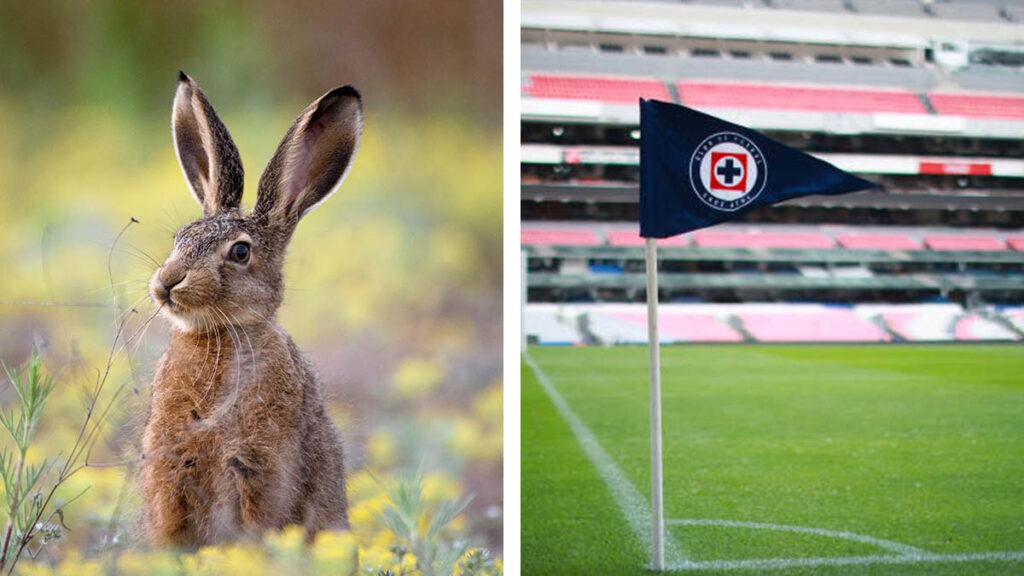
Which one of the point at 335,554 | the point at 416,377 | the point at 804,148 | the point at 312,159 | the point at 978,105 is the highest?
the point at 978,105

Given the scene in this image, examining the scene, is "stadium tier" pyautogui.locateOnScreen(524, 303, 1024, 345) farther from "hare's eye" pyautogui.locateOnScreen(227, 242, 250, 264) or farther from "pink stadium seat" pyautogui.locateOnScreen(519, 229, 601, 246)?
"hare's eye" pyautogui.locateOnScreen(227, 242, 250, 264)

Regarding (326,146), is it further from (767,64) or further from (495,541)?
(767,64)

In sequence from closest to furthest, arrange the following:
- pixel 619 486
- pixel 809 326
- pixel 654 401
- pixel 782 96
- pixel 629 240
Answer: pixel 654 401 < pixel 619 486 < pixel 809 326 < pixel 629 240 < pixel 782 96

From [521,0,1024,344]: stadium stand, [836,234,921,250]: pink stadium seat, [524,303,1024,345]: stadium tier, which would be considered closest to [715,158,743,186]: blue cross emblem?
[524,303,1024,345]: stadium tier

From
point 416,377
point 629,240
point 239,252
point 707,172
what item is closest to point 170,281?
point 239,252

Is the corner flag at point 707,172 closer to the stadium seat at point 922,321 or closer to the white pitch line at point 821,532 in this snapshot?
the white pitch line at point 821,532

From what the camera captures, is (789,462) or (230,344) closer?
(230,344)

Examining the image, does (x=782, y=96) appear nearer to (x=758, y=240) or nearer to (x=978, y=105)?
(x=758, y=240)
